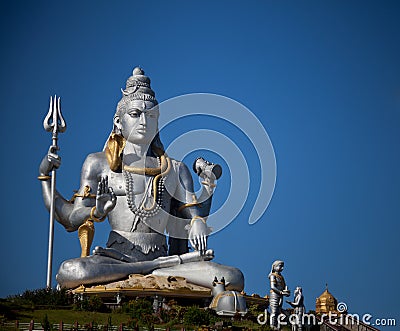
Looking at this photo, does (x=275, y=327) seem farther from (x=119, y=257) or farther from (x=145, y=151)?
(x=145, y=151)

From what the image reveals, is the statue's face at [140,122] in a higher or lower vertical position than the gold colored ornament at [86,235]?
higher

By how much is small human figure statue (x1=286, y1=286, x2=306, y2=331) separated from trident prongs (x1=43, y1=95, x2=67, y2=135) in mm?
8318

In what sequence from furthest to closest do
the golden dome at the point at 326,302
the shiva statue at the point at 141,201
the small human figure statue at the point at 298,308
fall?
the golden dome at the point at 326,302 → the shiva statue at the point at 141,201 → the small human figure statue at the point at 298,308

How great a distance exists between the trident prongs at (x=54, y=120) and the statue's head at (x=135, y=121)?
1766 mm

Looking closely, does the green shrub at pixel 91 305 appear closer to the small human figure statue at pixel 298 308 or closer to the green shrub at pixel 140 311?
the green shrub at pixel 140 311

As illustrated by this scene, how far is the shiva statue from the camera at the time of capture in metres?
24.4

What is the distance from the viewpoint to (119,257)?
24.5 metres

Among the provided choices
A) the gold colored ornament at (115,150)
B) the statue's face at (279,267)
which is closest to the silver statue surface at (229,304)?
the statue's face at (279,267)

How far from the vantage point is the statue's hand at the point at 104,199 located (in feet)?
78.3

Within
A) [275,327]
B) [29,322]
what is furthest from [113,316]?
[275,327]

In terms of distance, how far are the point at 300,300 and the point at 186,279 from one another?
5050 mm

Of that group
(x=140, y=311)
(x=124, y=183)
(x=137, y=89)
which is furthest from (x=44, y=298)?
(x=137, y=89)

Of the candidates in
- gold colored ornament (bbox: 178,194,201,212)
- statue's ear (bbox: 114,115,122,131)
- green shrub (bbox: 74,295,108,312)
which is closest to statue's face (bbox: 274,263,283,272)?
green shrub (bbox: 74,295,108,312)

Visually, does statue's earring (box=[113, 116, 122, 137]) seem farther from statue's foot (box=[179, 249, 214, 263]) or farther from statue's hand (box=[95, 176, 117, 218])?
statue's foot (box=[179, 249, 214, 263])
